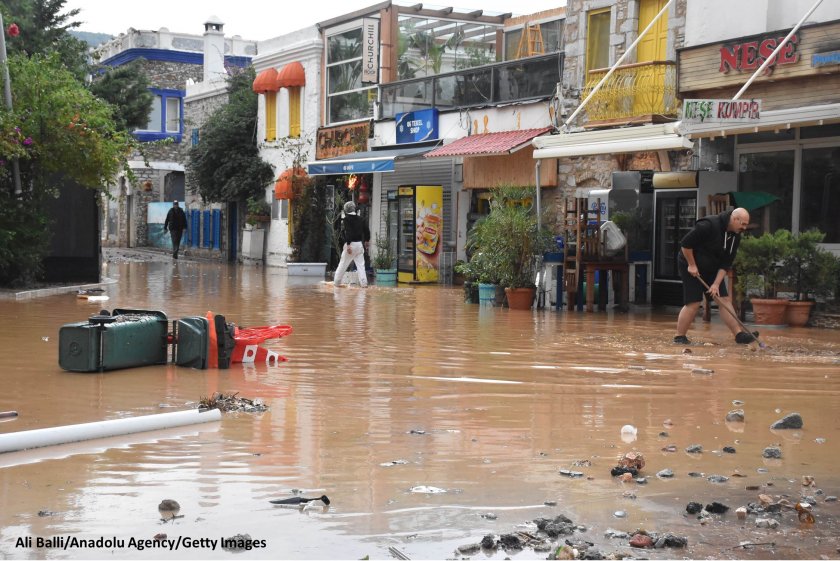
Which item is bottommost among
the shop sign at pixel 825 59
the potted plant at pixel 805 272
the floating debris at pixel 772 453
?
the floating debris at pixel 772 453

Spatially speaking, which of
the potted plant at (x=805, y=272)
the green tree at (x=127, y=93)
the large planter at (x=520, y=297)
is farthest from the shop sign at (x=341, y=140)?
the potted plant at (x=805, y=272)

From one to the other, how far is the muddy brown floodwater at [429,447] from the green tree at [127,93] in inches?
934

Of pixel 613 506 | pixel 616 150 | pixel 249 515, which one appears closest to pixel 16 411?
pixel 249 515

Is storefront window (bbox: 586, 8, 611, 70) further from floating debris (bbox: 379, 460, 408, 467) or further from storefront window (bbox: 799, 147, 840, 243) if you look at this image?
floating debris (bbox: 379, 460, 408, 467)

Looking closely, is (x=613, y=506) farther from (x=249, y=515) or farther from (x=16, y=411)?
(x=16, y=411)

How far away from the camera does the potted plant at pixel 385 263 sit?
27.6m

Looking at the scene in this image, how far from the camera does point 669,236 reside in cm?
1936

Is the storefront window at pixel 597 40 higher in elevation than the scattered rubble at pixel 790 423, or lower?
higher

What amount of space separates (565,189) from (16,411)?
602 inches

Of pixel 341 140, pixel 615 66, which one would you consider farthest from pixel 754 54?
pixel 341 140

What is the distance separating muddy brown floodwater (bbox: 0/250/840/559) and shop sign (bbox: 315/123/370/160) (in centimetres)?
1820

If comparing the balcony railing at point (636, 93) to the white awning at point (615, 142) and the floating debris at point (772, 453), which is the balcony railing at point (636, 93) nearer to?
the white awning at point (615, 142)

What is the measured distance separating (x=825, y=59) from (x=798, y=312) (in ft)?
11.2

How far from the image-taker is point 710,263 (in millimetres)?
13195
